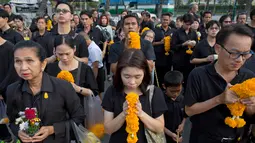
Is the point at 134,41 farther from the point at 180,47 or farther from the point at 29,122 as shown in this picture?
the point at 180,47

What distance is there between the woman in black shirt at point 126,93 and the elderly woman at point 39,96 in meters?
0.43

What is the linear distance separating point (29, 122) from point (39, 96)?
245 mm

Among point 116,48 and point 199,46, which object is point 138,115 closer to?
point 116,48

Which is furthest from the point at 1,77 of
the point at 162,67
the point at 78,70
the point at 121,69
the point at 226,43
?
the point at 162,67

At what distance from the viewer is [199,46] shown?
429 cm

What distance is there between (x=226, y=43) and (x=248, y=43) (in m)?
0.15

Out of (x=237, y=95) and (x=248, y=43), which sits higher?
(x=248, y=43)

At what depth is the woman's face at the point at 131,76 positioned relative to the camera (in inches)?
78.2

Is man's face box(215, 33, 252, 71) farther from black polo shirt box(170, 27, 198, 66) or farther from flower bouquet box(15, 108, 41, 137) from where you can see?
black polo shirt box(170, 27, 198, 66)

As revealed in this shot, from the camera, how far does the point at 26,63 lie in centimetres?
204

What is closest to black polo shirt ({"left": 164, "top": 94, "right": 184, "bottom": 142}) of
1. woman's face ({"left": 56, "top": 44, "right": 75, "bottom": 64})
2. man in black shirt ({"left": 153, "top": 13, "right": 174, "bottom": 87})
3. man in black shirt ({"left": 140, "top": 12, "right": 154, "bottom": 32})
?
woman's face ({"left": 56, "top": 44, "right": 75, "bottom": 64})

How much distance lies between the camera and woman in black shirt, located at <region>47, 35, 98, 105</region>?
9.86ft

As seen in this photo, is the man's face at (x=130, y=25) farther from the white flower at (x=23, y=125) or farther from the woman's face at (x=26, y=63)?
the white flower at (x=23, y=125)

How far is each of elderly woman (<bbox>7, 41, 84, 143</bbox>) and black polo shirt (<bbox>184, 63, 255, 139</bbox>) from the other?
1.09 meters
